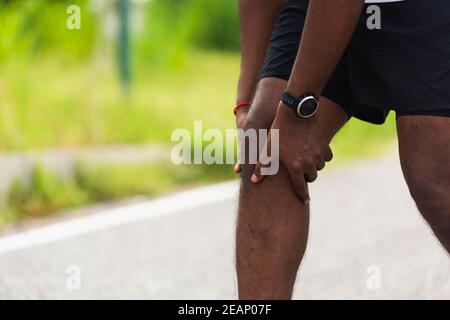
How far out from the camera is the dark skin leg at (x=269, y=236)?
97.4 inches

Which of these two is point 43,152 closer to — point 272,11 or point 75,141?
point 75,141

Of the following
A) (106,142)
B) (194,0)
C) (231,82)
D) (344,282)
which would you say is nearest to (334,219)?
(344,282)

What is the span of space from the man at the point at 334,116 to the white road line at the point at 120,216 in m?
2.55

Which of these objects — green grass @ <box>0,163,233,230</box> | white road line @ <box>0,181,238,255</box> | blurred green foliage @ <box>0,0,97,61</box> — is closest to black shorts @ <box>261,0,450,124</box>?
white road line @ <box>0,181,238,255</box>

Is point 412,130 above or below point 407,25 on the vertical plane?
below

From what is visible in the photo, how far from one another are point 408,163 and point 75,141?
454cm

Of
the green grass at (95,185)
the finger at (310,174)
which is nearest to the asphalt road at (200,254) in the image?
the green grass at (95,185)

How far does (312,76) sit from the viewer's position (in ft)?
8.00

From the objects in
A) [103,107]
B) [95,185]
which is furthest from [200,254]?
[103,107]

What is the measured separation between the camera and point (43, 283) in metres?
4.33

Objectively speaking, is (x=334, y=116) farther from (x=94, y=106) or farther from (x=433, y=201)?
(x=94, y=106)

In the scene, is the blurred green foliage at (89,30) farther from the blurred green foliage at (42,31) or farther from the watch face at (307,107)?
the watch face at (307,107)

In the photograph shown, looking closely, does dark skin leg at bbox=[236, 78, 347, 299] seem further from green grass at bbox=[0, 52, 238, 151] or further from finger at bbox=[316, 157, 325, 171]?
green grass at bbox=[0, 52, 238, 151]

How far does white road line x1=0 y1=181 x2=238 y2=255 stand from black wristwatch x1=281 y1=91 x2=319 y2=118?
2.66m
